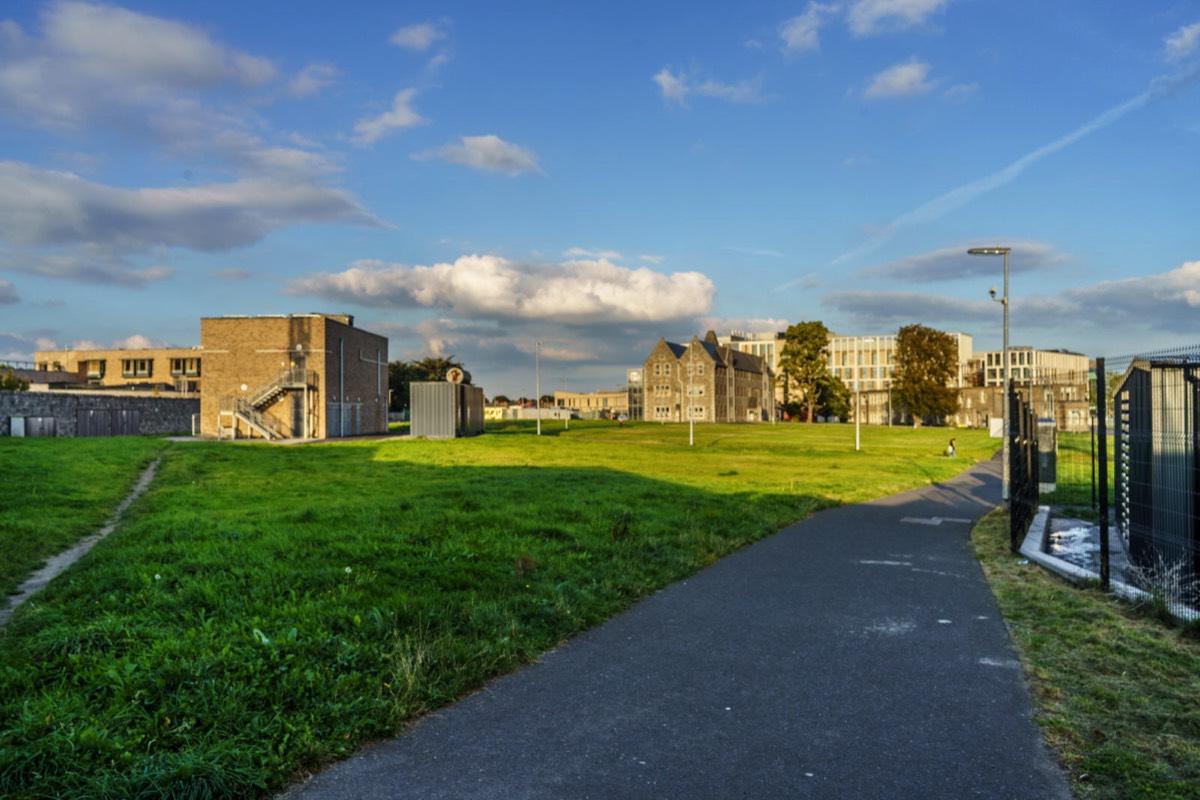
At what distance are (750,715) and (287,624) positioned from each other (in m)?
4.18

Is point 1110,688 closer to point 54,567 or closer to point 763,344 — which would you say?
point 54,567

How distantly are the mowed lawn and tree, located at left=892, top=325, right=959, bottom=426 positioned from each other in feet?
260

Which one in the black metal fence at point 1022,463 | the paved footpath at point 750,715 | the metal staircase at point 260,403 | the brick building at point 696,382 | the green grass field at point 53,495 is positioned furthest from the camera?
the brick building at point 696,382

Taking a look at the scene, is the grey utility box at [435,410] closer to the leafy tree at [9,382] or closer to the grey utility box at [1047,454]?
the grey utility box at [1047,454]

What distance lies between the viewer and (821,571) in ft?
36.1

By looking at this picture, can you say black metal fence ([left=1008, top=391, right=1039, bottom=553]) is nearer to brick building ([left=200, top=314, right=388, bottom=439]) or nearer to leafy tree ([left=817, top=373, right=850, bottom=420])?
brick building ([left=200, top=314, right=388, bottom=439])

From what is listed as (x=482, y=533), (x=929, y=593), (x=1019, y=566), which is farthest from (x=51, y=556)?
(x=1019, y=566)

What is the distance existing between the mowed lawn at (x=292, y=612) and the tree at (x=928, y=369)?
260ft

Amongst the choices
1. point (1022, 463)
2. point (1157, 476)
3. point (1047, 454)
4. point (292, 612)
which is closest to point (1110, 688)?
point (1157, 476)

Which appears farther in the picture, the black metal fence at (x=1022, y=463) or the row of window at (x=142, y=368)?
the row of window at (x=142, y=368)

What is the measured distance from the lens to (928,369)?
91375 mm

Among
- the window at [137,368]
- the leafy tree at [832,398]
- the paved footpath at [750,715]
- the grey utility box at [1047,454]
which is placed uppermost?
the window at [137,368]

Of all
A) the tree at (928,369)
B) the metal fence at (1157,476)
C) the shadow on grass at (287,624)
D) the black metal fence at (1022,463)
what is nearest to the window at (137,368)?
the tree at (928,369)

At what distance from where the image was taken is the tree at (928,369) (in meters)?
90.8
